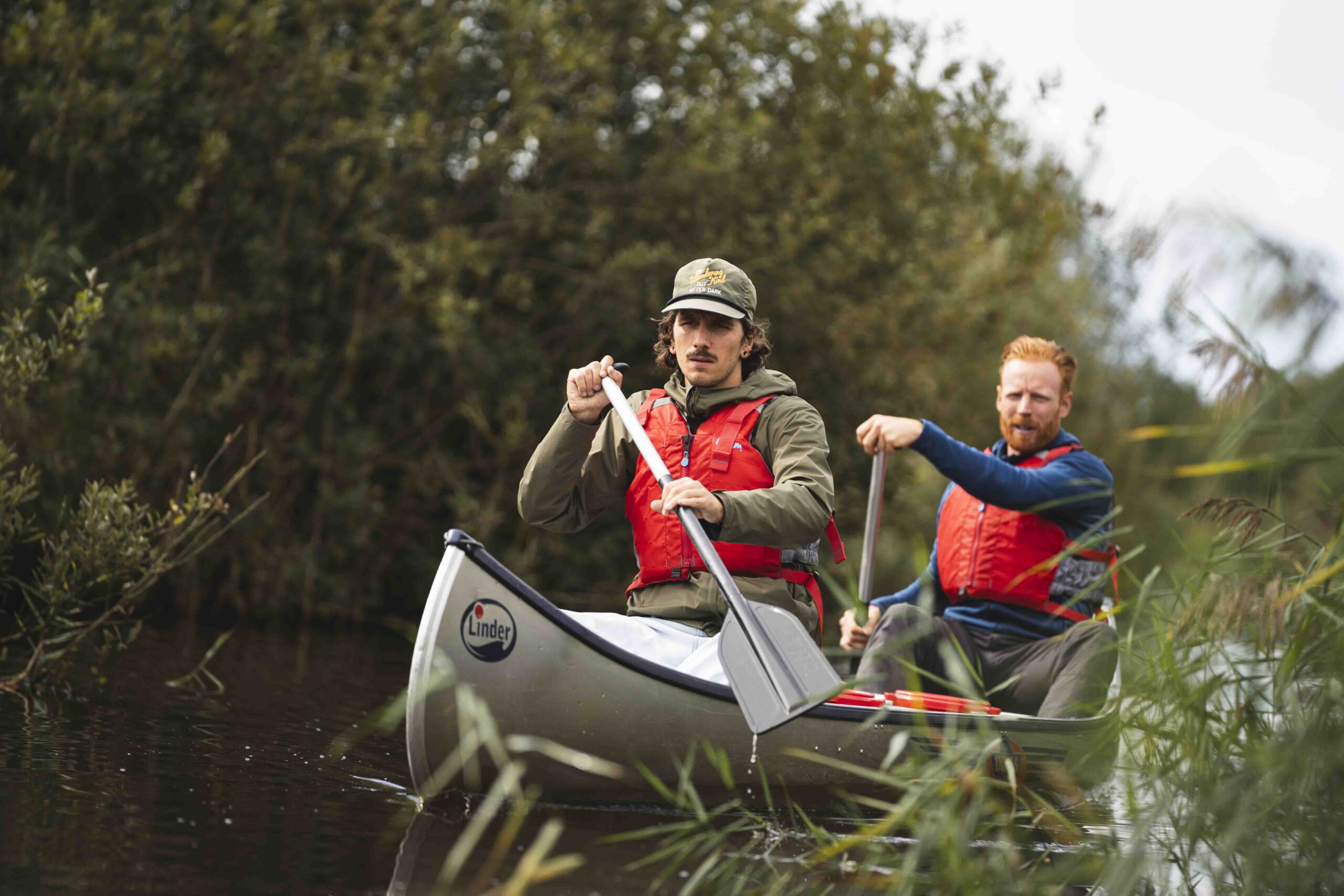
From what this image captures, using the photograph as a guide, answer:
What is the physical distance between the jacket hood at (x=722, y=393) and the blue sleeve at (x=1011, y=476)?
0.44 metres

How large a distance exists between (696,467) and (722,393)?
22 centimetres

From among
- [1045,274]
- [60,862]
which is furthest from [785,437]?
[1045,274]

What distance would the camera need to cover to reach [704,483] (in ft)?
11.5

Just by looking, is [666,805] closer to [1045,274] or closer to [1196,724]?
[1196,724]

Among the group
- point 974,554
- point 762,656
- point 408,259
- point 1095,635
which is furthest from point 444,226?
point 762,656

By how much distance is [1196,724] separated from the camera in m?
2.36

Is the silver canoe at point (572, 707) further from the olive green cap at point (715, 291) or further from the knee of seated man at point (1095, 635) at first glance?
the olive green cap at point (715, 291)

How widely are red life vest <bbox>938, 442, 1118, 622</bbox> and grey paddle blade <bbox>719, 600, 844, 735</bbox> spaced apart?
106 cm

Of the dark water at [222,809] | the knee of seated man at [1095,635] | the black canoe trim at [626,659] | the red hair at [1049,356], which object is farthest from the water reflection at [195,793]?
the red hair at [1049,356]

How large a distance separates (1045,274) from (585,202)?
6999 millimetres

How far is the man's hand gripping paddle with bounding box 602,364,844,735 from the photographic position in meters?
3.15

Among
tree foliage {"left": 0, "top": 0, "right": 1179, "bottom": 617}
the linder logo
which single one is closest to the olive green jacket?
the linder logo

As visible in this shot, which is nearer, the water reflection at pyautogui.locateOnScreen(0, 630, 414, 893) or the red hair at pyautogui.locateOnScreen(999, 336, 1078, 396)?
the water reflection at pyautogui.locateOnScreen(0, 630, 414, 893)

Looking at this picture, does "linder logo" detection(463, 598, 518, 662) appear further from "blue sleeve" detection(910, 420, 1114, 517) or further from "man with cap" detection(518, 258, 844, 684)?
"blue sleeve" detection(910, 420, 1114, 517)
